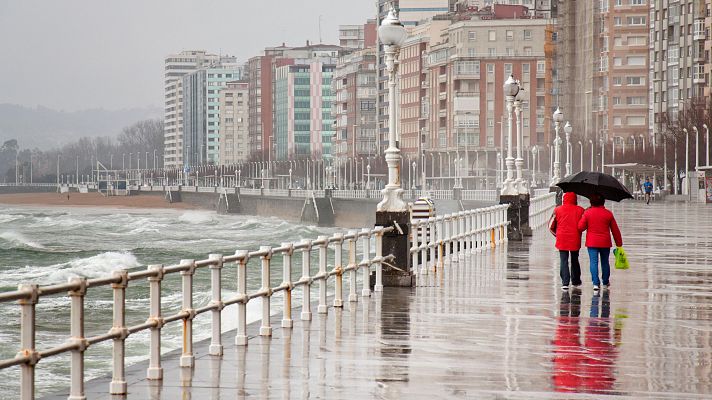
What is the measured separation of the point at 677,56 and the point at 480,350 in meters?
138

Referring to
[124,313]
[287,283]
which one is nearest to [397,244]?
[287,283]

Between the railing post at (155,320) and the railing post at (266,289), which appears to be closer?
the railing post at (155,320)

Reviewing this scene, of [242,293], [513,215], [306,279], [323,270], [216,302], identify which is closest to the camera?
[216,302]

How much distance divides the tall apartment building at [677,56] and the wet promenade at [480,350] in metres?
114

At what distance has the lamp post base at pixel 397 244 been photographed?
65.1 feet

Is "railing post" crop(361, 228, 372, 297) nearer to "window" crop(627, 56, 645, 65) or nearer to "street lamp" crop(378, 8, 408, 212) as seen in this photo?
"street lamp" crop(378, 8, 408, 212)

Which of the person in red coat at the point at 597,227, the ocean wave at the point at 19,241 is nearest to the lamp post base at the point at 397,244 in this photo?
the person in red coat at the point at 597,227

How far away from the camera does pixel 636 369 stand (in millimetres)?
11953

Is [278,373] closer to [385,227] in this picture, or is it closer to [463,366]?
[463,366]

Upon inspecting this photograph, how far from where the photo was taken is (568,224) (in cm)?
1981

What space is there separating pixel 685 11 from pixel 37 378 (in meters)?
126

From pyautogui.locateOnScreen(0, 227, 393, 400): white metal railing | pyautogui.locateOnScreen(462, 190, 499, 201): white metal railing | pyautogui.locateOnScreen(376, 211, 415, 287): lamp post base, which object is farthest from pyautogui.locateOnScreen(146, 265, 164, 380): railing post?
pyautogui.locateOnScreen(462, 190, 499, 201): white metal railing

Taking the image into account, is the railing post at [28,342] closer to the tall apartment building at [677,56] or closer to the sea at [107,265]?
the sea at [107,265]

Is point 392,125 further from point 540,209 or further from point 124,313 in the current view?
point 540,209
